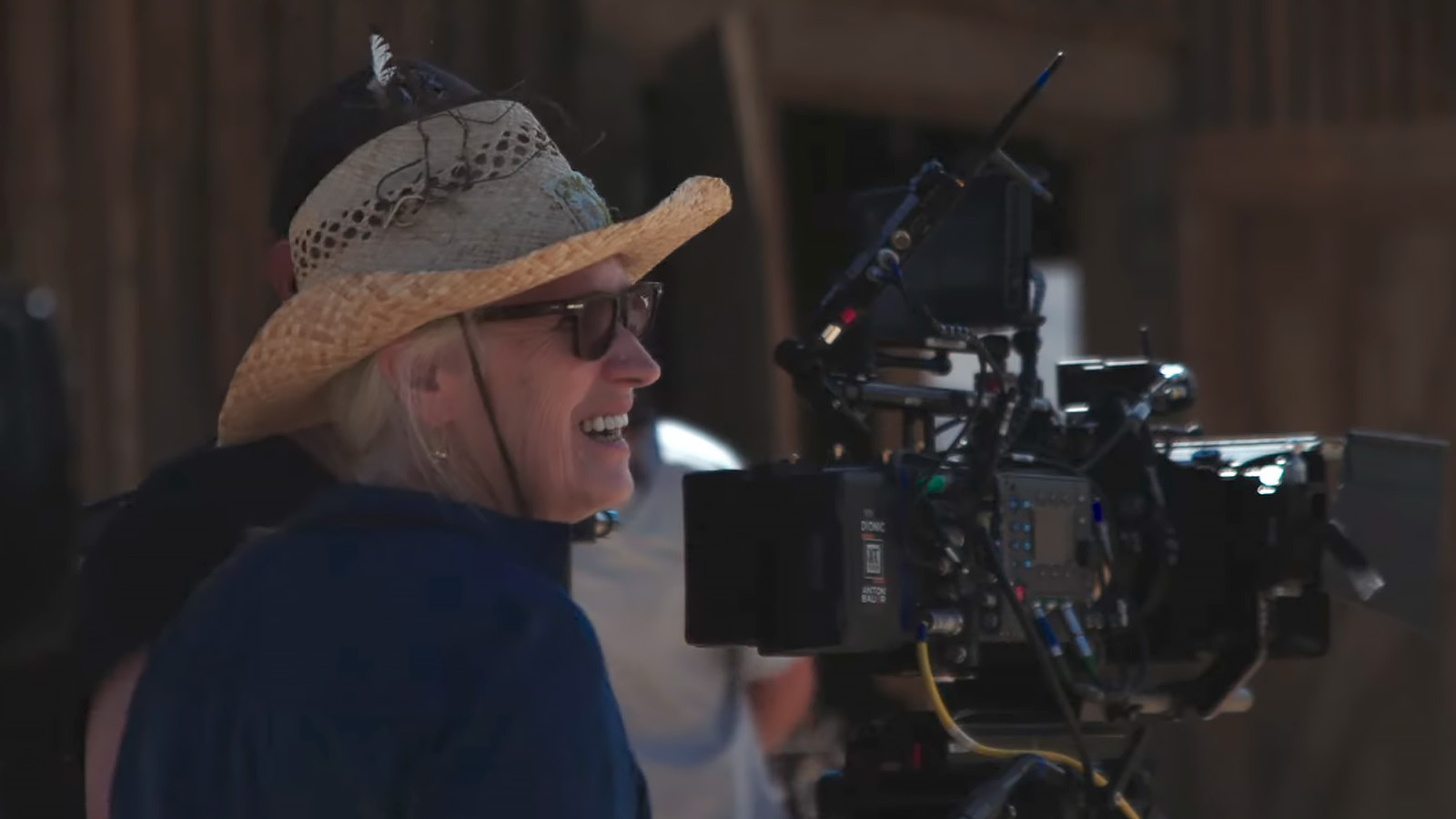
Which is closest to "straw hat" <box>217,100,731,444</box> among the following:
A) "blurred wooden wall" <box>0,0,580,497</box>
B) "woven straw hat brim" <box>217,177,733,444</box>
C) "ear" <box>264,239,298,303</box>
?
"woven straw hat brim" <box>217,177,733,444</box>

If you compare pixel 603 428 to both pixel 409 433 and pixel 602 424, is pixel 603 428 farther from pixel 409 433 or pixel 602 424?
pixel 409 433

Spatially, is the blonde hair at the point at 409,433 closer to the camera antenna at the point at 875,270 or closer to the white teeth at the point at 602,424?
the white teeth at the point at 602,424

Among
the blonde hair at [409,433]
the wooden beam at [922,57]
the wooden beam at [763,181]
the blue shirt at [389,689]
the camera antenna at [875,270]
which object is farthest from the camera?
the wooden beam at [922,57]

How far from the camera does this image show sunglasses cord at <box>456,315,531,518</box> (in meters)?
1.65

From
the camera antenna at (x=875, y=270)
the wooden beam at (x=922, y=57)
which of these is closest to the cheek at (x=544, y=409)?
the camera antenna at (x=875, y=270)

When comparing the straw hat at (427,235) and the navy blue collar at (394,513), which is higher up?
the straw hat at (427,235)

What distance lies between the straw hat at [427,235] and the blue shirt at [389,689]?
0.70 ft

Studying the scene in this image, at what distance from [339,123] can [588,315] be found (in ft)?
1.43

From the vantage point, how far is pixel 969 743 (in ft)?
7.44

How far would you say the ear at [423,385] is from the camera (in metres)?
1.63

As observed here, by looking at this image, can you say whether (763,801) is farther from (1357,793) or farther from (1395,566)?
(1357,793)

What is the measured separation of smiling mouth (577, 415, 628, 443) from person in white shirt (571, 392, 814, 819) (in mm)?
1261

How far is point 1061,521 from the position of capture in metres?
2.34

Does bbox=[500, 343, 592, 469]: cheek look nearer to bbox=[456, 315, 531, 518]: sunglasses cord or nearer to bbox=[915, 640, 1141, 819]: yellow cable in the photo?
bbox=[456, 315, 531, 518]: sunglasses cord
